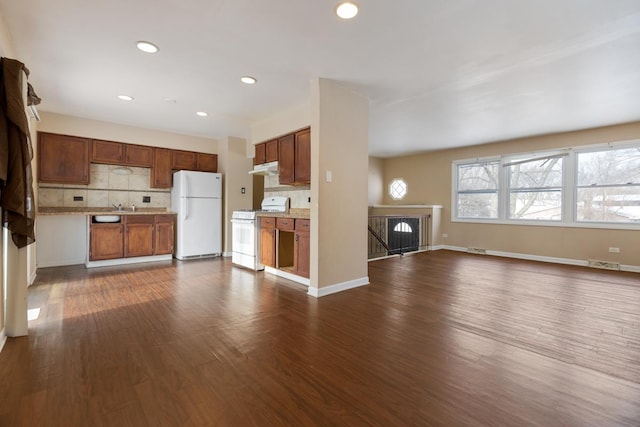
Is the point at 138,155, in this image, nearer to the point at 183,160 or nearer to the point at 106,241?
the point at 183,160

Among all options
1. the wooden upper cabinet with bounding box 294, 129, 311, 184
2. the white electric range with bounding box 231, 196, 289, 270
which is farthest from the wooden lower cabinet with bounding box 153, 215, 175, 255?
the wooden upper cabinet with bounding box 294, 129, 311, 184

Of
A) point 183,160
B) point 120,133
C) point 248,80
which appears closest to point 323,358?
point 248,80

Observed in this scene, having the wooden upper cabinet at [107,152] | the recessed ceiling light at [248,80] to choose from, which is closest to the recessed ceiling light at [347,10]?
the recessed ceiling light at [248,80]

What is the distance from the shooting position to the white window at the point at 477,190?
22.3ft

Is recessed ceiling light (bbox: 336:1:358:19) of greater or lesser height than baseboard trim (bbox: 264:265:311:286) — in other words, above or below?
above

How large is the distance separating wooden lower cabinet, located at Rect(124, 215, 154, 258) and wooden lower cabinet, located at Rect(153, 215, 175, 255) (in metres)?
0.08

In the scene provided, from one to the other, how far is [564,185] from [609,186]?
0.64 meters

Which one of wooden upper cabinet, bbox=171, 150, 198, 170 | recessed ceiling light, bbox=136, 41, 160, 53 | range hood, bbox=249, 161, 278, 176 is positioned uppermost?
recessed ceiling light, bbox=136, 41, 160, 53

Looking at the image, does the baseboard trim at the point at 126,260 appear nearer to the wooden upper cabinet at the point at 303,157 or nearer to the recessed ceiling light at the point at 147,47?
the wooden upper cabinet at the point at 303,157

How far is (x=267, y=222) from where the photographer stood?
4664 mm

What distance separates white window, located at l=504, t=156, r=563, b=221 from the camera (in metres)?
5.89

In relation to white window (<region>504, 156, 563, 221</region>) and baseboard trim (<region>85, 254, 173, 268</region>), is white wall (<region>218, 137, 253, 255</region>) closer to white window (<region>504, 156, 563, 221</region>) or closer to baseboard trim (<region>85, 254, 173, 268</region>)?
baseboard trim (<region>85, 254, 173, 268</region>)

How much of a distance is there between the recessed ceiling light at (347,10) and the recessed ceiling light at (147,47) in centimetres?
183

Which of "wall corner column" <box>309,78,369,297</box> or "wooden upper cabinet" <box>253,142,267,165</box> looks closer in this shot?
"wall corner column" <box>309,78,369,297</box>
